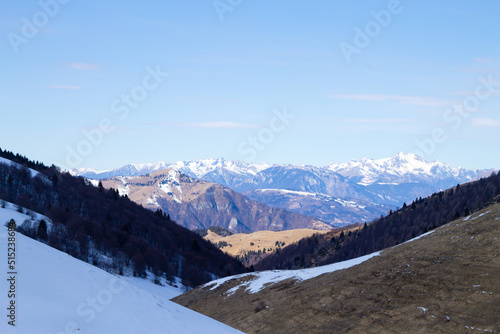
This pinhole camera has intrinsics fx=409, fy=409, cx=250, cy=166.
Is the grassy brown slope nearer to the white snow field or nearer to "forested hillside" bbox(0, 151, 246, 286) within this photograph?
the white snow field

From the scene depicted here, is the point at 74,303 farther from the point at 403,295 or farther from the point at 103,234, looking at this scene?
the point at 103,234

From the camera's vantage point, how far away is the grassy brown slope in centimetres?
3616

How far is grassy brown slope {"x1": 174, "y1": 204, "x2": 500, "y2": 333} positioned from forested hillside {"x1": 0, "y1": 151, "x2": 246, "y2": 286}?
52.0 meters

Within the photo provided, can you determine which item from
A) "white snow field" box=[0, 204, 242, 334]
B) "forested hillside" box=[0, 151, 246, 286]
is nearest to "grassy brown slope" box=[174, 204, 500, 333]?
"white snow field" box=[0, 204, 242, 334]

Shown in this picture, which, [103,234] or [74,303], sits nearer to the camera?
[74,303]

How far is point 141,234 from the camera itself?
176 m

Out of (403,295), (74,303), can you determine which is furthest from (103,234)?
(74,303)

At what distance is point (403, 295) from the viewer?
42.3 m

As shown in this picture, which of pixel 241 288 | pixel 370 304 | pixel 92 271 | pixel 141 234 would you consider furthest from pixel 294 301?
pixel 141 234

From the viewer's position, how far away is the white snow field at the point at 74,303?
1944 cm

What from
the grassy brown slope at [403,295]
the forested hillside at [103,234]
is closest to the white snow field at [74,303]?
the grassy brown slope at [403,295]

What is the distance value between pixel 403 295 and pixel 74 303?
108 ft

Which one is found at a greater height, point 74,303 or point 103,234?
point 103,234

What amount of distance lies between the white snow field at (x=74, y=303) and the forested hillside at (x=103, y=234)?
59.4 m
